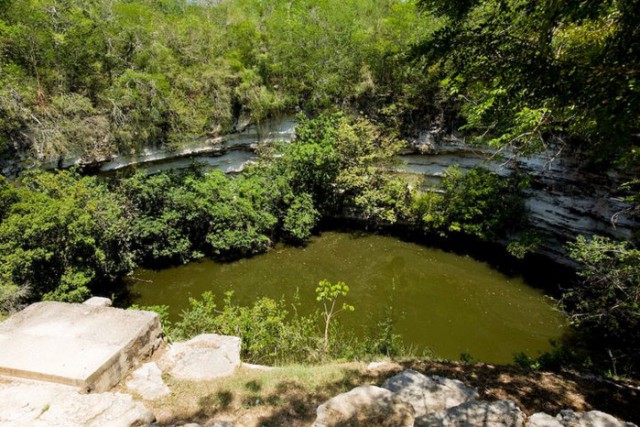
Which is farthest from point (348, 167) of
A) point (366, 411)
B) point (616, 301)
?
point (366, 411)

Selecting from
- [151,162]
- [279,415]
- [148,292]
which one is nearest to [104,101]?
[151,162]

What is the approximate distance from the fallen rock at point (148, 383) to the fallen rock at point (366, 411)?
7.20 ft

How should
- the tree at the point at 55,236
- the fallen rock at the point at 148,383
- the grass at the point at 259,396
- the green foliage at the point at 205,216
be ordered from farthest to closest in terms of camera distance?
1. the green foliage at the point at 205,216
2. the tree at the point at 55,236
3. the fallen rock at the point at 148,383
4. the grass at the point at 259,396

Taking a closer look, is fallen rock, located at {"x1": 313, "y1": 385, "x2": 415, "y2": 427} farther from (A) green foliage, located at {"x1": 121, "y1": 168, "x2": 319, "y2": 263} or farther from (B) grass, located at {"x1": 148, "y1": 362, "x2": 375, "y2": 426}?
(A) green foliage, located at {"x1": 121, "y1": 168, "x2": 319, "y2": 263}

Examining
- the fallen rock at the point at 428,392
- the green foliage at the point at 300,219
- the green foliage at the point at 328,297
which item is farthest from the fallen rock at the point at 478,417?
the green foliage at the point at 300,219

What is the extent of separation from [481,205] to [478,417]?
8.05 meters

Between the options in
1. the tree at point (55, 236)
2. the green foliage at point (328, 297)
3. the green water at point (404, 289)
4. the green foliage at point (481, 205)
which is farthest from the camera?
the green foliage at point (481, 205)

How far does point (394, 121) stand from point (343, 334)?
24.6 feet

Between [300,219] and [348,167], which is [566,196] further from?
[300,219]

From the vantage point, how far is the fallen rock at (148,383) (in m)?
3.94

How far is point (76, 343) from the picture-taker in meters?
4.25

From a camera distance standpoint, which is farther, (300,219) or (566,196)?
(300,219)

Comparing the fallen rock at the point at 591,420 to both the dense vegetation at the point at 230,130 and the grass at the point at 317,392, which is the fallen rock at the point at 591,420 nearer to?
the grass at the point at 317,392

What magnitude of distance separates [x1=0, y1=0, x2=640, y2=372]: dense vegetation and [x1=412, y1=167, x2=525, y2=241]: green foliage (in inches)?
1.8
